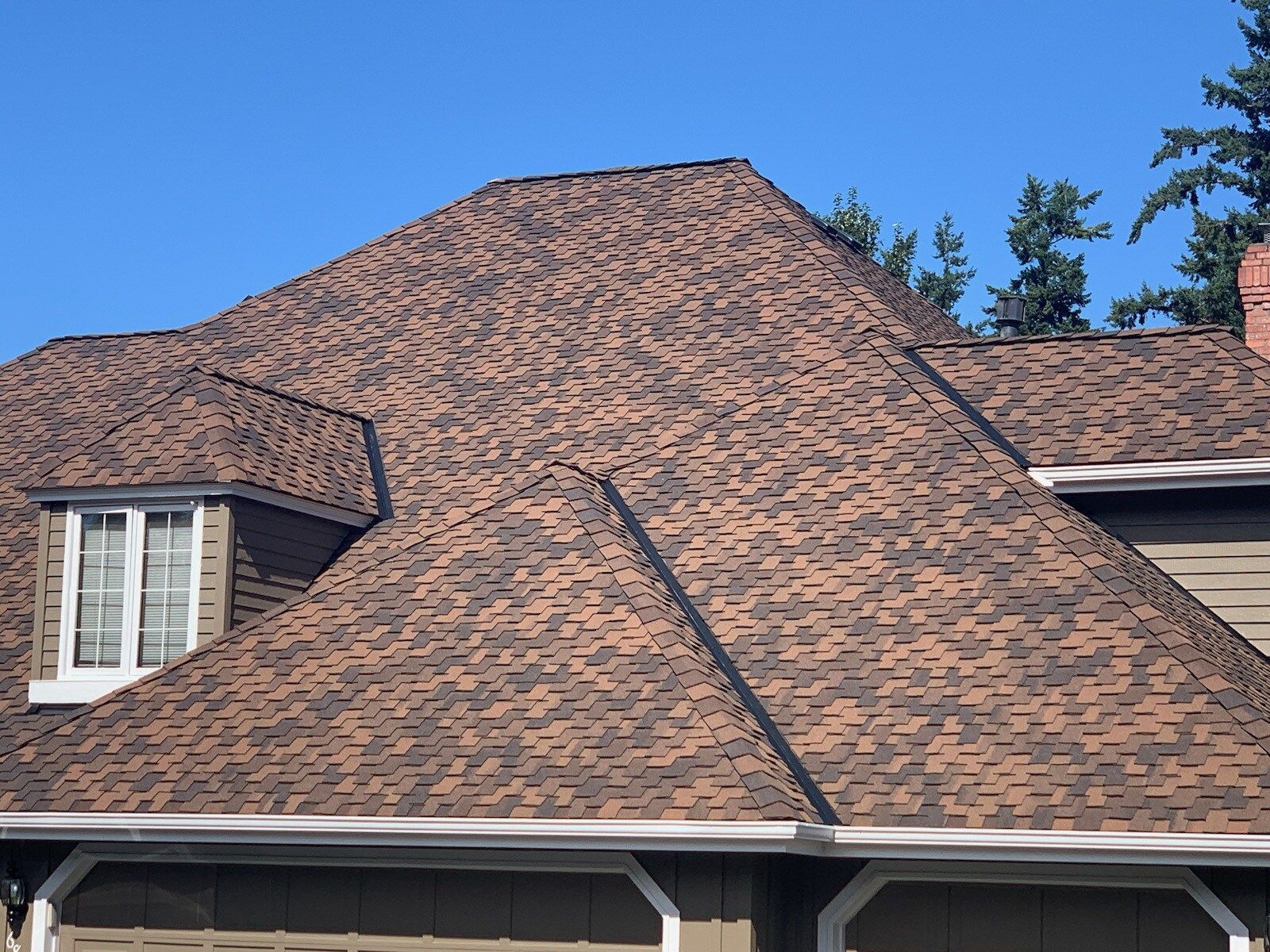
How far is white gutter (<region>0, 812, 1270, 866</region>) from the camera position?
10359 mm

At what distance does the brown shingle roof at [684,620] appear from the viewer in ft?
37.0

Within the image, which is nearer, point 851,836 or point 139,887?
point 851,836

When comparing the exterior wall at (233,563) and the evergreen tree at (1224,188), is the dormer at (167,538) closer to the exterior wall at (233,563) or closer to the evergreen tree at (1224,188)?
the exterior wall at (233,563)

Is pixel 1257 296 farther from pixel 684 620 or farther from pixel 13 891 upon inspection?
pixel 13 891

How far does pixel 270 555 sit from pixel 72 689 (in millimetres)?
1973

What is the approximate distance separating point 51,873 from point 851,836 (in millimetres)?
5948

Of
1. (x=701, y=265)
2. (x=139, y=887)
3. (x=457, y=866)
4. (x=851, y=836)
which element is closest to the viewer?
(x=851, y=836)

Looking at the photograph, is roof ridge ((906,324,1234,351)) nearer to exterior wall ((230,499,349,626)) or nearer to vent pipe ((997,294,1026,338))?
vent pipe ((997,294,1026,338))

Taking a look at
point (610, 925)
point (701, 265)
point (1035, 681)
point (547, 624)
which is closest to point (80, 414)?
point (701, 265)

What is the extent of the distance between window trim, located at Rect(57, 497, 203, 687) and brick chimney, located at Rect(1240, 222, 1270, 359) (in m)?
9.93

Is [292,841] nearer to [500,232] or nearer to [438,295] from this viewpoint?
[438,295]

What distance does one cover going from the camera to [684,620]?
1281cm

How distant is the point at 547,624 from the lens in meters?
12.8

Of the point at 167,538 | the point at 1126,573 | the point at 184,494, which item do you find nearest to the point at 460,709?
the point at 184,494
